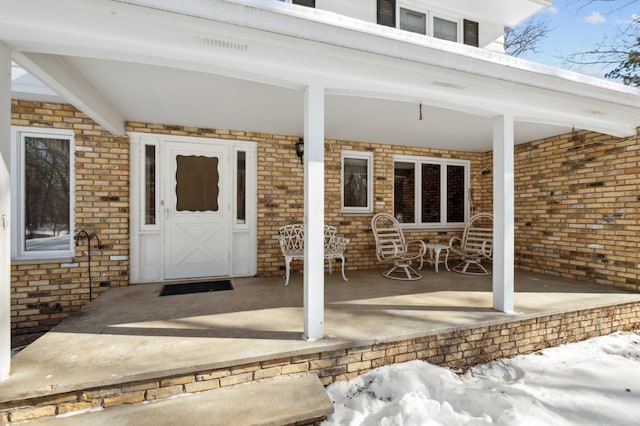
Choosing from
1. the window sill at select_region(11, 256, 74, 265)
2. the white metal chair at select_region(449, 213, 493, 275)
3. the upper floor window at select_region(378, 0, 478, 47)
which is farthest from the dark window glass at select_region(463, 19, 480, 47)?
the window sill at select_region(11, 256, 74, 265)

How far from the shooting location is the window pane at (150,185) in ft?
14.0

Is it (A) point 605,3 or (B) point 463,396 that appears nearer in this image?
(B) point 463,396

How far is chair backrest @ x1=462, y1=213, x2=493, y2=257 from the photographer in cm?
523

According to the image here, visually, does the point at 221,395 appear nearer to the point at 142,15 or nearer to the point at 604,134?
the point at 142,15

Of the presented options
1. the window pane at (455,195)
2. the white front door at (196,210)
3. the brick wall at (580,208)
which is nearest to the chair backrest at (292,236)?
the white front door at (196,210)

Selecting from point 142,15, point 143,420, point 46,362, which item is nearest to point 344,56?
point 142,15

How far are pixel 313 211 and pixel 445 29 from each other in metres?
4.20

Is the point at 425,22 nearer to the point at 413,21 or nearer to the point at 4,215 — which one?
the point at 413,21

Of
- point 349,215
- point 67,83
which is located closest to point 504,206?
point 349,215

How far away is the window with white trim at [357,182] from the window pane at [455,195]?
1.84 m

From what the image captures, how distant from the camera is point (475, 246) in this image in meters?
5.39

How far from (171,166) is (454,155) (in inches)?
202

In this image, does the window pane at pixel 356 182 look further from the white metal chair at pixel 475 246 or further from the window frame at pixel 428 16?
the window frame at pixel 428 16

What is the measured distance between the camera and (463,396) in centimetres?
218
